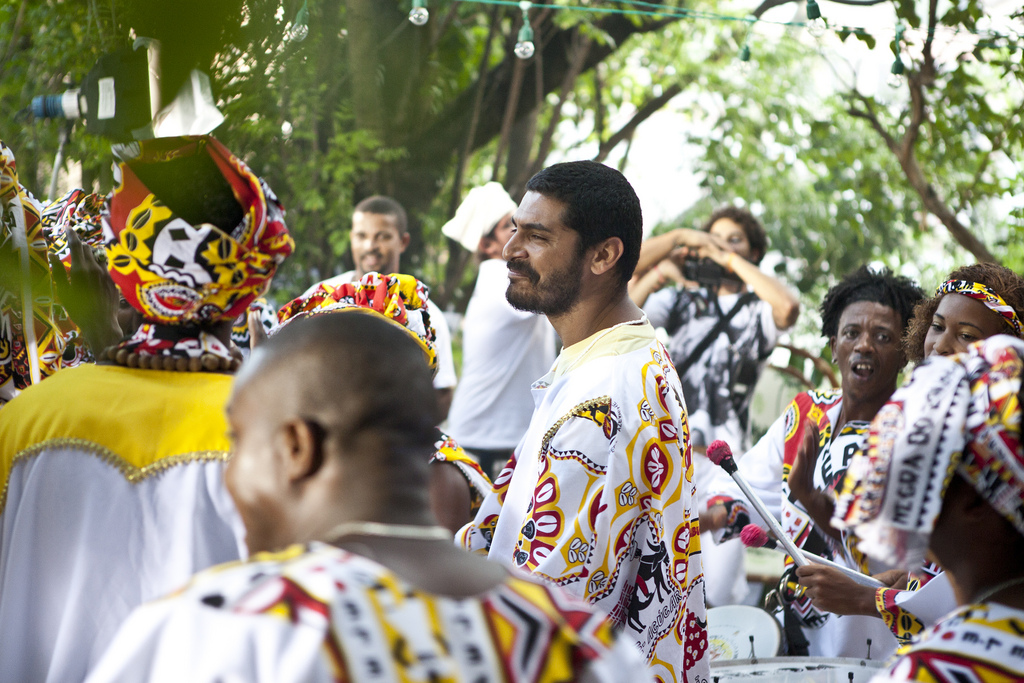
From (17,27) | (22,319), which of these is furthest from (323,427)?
(22,319)

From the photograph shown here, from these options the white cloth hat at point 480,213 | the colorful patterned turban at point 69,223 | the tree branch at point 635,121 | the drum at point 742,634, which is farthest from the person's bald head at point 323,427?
the tree branch at point 635,121

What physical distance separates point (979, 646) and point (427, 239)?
730 centimetres

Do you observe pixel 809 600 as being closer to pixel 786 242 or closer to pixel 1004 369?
pixel 1004 369

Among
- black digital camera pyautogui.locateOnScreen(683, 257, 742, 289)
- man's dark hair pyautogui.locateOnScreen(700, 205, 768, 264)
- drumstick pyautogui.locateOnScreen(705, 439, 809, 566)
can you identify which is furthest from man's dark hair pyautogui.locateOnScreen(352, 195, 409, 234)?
drumstick pyautogui.locateOnScreen(705, 439, 809, 566)

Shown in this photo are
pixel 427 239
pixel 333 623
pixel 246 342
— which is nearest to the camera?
pixel 333 623

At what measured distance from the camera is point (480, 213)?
21.1 ft

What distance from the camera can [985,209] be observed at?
927cm

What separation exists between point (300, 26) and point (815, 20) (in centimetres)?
496

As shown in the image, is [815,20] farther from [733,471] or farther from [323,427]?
[323,427]

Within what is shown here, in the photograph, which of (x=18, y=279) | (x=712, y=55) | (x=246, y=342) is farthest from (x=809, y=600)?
(x=712, y=55)

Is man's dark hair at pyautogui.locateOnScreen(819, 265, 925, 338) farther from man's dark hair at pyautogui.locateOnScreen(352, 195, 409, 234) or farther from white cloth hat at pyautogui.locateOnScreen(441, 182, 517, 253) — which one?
white cloth hat at pyautogui.locateOnScreen(441, 182, 517, 253)

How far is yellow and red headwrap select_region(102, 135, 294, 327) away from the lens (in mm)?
1881

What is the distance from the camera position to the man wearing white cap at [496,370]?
18.8 feet

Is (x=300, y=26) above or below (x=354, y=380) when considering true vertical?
above
